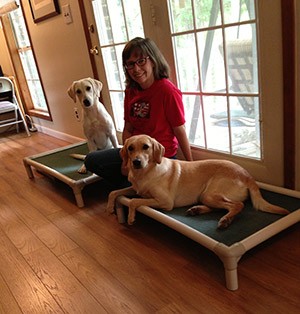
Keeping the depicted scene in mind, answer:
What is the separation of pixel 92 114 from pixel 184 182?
105 cm

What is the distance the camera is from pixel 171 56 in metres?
A: 2.25

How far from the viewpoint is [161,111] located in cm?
199

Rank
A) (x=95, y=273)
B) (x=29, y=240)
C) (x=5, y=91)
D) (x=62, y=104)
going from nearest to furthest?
(x=95, y=273) < (x=29, y=240) < (x=62, y=104) < (x=5, y=91)

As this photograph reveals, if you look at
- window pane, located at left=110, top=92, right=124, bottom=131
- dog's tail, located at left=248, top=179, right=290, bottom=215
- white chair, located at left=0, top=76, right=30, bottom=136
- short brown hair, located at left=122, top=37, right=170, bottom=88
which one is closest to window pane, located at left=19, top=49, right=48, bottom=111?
white chair, located at left=0, top=76, right=30, bottom=136

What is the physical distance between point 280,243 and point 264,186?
0.32 meters

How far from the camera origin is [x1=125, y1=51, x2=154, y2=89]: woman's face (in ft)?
6.24

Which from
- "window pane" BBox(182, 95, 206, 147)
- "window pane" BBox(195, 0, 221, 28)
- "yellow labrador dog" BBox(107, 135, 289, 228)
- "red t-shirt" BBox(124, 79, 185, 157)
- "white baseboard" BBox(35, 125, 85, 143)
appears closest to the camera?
"yellow labrador dog" BBox(107, 135, 289, 228)

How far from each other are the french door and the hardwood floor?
54cm

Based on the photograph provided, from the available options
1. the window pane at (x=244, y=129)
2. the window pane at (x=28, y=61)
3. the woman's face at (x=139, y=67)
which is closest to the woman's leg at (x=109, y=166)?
the woman's face at (x=139, y=67)

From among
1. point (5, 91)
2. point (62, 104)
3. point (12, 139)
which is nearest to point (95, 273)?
point (62, 104)

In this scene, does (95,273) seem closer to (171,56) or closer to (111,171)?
(111,171)

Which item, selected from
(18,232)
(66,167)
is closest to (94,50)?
(66,167)

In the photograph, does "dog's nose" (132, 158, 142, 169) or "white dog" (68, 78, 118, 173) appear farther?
"white dog" (68, 78, 118, 173)

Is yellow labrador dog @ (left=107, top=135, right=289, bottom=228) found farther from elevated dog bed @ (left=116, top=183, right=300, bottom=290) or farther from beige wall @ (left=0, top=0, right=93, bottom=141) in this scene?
beige wall @ (left=0, top=0, right=93, bottom=141)
